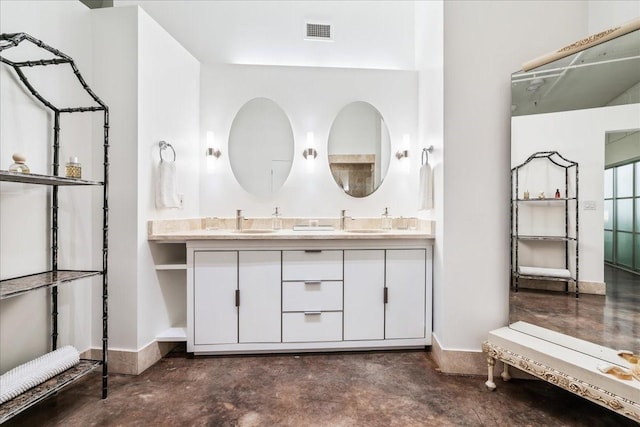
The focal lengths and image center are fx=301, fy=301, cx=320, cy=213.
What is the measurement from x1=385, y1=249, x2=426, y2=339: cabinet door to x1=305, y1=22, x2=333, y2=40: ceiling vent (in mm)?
2180

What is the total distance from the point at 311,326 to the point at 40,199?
1.87 m

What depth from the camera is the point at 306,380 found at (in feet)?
6.36

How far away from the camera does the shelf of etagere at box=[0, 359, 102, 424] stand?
1.30 meters

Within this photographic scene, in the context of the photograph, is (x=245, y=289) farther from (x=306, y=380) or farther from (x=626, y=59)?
(x=626, y=59)

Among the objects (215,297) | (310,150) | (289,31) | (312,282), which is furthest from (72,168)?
(289,31)

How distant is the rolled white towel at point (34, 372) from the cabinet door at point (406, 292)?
1.99 m

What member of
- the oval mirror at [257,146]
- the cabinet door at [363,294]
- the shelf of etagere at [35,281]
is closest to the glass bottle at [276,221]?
the oval mirror at [257,146]

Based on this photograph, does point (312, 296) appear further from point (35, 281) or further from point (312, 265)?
point (35, 281)

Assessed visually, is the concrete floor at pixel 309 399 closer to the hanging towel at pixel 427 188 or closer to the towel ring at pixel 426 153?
A: the hanging towel at pixel 427 188

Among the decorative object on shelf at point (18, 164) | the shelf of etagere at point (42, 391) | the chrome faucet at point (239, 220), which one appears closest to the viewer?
the shelf of etagere at point (42, 391)

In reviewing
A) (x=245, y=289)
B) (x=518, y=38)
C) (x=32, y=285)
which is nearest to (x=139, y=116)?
(x=32, y=285)

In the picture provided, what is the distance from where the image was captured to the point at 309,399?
5.74 ft

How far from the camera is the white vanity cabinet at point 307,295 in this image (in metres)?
2.20

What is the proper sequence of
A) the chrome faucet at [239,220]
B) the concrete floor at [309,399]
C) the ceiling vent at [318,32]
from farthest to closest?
the ceiling vent at [318,32]
the chrome faucet at [239,220]
the concrete floor at [309,399]
